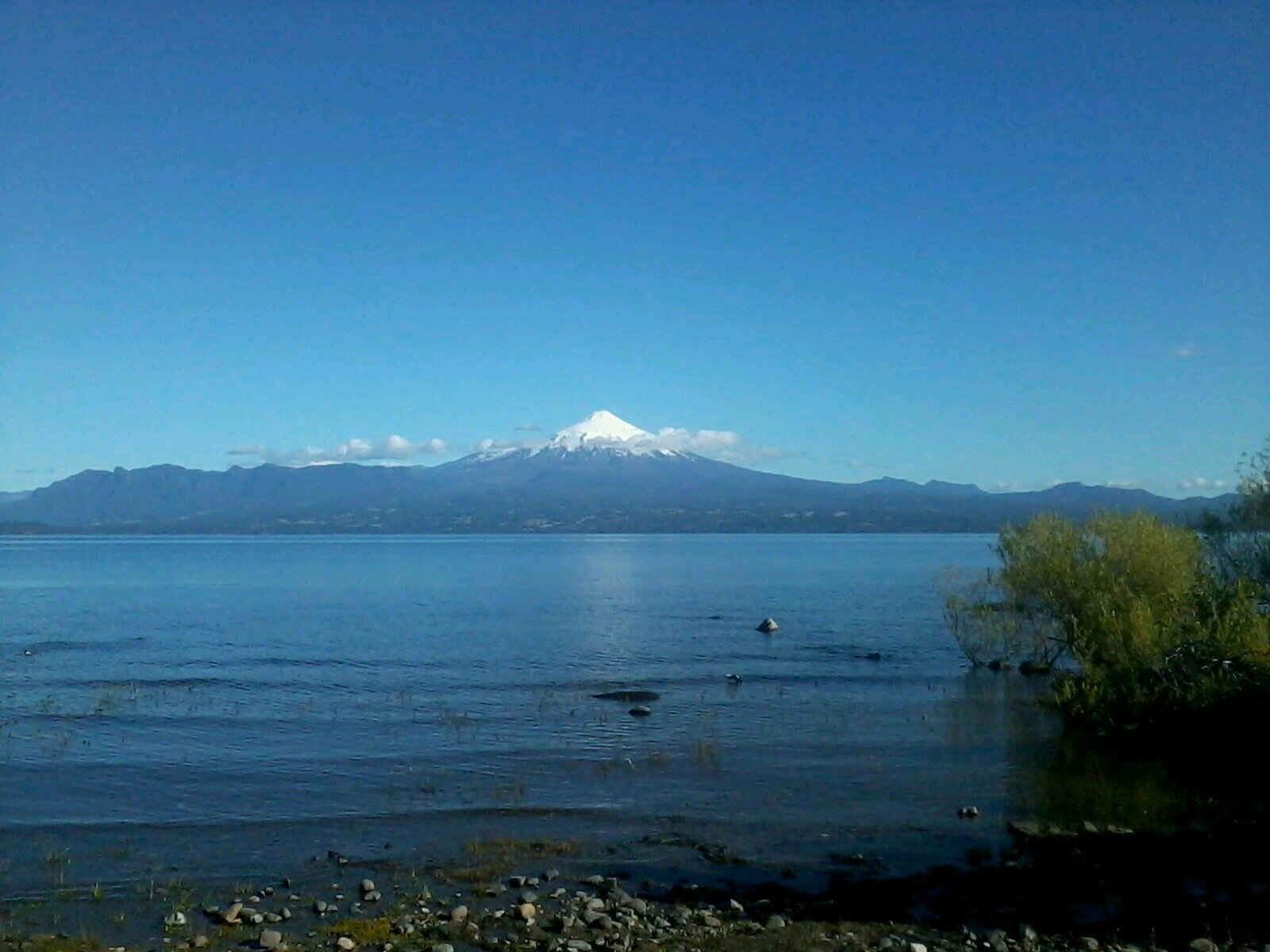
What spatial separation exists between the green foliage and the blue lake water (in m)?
2.22

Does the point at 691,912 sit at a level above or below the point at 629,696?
above

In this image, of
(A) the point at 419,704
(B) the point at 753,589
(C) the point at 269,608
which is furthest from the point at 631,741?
(B) the point at 753,589

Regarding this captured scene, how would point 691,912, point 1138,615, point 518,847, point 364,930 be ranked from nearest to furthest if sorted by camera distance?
point 364,930, point 691,912, point 518,847, point 1138,615

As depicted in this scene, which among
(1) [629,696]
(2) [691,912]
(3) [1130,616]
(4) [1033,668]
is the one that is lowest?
(1) [629,696]

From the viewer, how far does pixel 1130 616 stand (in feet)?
91.5

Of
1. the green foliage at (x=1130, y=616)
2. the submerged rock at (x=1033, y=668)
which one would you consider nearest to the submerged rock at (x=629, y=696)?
the green foliage at (x=1130, y=616)

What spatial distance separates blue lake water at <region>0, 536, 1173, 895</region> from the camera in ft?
62.1

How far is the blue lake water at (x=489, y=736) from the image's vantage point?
18.9 m

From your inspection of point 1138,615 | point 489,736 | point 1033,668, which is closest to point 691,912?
point 489,736

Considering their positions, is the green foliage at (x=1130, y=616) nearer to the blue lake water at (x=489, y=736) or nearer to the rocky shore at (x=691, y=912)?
the blue lake water at (x=489, y=736)

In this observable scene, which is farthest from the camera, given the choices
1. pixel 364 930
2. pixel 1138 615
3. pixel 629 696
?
pixel 629 696

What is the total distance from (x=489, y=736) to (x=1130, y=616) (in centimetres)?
1606

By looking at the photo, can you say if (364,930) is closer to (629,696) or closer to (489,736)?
(489,736)

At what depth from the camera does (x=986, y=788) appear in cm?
2222
